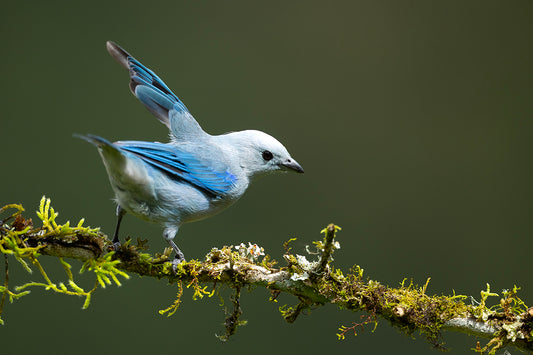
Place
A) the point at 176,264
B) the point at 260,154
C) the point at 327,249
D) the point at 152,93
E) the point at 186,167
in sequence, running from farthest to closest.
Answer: the point at 152,93, the point at 260,154, the point at 186,167, the point at 176,264, the point at 327,249

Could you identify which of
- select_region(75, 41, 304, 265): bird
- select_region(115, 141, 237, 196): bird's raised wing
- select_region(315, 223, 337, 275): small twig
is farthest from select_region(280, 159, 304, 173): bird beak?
select_region(315, 223, 337, 275): small twig

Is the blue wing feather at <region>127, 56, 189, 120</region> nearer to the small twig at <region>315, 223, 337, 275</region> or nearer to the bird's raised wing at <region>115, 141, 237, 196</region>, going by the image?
the bird's raised wing at <region>115, 141, 237, 196</region>

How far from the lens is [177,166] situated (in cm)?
213

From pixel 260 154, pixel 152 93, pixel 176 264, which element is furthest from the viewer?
pixel 152 93

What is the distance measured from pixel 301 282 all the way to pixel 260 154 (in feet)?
1.96

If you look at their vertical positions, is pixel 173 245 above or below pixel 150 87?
below

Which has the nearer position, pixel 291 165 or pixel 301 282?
pixel 301 282

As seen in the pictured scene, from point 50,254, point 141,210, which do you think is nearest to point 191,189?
point 141,210

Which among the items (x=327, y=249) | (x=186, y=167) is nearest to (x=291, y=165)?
(x=186, y=167)

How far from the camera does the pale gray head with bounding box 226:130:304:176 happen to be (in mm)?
2270

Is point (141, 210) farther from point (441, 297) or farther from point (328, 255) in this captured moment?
point (441, 297)

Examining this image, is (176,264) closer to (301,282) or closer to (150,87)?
(301,282)

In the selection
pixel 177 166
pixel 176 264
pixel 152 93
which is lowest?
pixel 176 264

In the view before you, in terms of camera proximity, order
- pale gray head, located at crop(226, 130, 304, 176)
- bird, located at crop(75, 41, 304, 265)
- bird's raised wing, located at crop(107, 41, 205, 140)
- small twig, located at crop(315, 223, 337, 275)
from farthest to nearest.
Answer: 1. bird's raised wing, located at crop(107, 41, 205, 140)
2. pale gray head, located at crop(226, 130, 304, 176)
3. bird, located at crop(75, 41, 304, 265)
4. small twig, located at crop(315, 223, 337, 275)
